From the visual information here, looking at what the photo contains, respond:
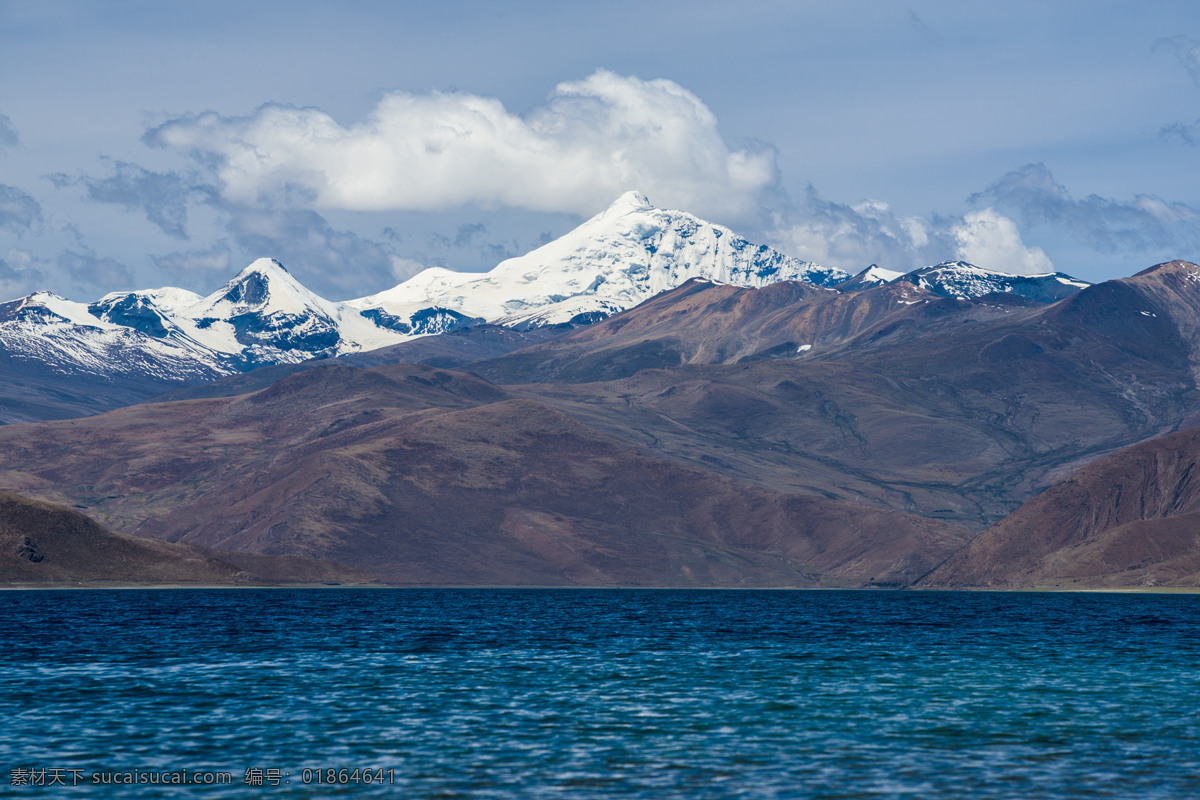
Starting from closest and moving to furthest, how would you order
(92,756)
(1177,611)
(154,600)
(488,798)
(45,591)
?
(488,798)
(92,756)
(1177,611)
(154,600)
(45,591)

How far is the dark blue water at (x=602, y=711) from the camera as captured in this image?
45000 mm

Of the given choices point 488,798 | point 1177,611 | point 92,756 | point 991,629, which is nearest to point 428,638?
point 991,629

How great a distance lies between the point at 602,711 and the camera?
62.1m

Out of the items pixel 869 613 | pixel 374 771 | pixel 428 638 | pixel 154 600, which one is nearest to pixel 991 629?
pixel 869 613

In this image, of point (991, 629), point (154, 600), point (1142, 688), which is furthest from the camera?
point (154, 600)

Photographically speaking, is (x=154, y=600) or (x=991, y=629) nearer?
(x=991, y=629)

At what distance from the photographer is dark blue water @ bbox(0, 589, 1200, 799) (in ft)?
148

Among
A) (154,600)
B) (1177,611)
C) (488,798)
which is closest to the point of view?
(488,798)

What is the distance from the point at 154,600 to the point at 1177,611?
423 feet

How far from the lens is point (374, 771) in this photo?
45906 mm

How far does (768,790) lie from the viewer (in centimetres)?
4291

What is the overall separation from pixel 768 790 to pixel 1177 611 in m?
136

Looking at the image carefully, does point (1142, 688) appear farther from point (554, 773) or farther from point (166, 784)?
point (166, 784)

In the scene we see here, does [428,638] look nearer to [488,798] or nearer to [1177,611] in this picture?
[488,798]
